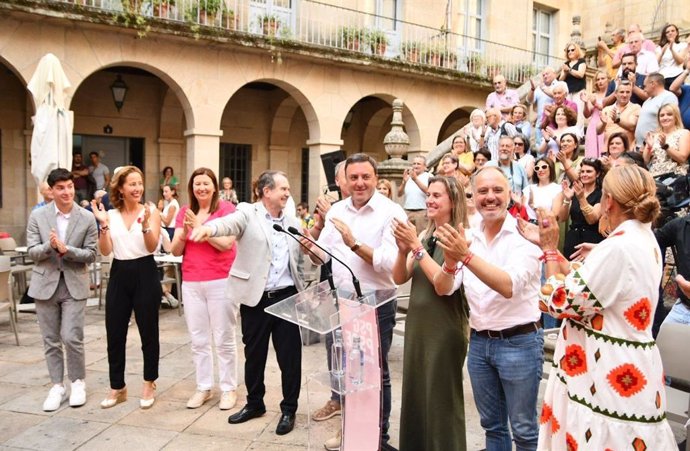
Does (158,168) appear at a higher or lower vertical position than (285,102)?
lower

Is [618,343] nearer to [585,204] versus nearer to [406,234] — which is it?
[406,234]

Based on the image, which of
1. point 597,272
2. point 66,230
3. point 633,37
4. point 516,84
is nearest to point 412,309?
point 597,272

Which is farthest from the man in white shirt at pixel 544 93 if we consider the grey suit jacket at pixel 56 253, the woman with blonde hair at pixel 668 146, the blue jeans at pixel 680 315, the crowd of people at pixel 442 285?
the grey suit jacket at pixel 56 253

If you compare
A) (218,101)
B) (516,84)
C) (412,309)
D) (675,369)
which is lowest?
(675,369)

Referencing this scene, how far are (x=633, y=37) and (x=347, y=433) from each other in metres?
9.59

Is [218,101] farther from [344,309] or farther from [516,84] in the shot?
[344,309]

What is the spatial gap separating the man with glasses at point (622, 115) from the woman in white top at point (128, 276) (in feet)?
19.5

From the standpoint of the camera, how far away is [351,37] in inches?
588

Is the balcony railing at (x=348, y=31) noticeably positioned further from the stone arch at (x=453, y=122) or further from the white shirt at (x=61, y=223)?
the white shirt at (x=61, y=223)

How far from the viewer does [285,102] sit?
55.3 feet

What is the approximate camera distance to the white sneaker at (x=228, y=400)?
484 cm

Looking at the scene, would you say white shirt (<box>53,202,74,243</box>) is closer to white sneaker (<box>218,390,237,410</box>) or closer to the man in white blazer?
the man in white blazer

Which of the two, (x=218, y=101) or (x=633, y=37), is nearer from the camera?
(x=633, y=37)

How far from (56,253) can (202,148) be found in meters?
8.73
